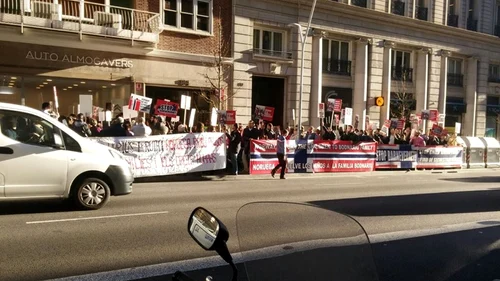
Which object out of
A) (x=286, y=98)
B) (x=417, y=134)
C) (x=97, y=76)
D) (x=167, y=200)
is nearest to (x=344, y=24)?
(x=286, y=98)

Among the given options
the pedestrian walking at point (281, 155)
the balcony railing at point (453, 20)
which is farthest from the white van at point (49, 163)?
the balcony railing at point (453, 20)

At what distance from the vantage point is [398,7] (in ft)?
108

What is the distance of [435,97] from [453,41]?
4851 mm

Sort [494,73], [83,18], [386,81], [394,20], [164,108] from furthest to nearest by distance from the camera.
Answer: [494,73] < [386,81] < [394,20] < [83,18] < [164,108]

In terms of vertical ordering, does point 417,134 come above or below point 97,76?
below

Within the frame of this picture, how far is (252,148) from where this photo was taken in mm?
16734

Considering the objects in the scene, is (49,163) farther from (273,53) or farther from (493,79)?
(493,79)

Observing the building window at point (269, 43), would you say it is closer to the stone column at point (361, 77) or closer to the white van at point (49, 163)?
the stone column at point (361, 77)

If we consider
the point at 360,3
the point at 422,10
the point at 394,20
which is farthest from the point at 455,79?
the point at 360,3

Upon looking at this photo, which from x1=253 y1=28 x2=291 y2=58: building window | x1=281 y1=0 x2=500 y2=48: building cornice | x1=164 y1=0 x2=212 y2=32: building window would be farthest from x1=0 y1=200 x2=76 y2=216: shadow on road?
x1=281 y1=0 x2=500 y2=48: building cornice

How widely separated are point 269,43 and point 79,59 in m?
11.3

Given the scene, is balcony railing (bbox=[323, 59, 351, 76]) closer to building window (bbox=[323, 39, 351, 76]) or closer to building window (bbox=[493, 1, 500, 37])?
building window (bbox=[323, 39, 351, 76])

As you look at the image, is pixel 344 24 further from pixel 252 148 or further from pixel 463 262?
pixel 463 262

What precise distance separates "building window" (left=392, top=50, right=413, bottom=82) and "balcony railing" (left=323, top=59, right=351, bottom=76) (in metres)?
4.61
